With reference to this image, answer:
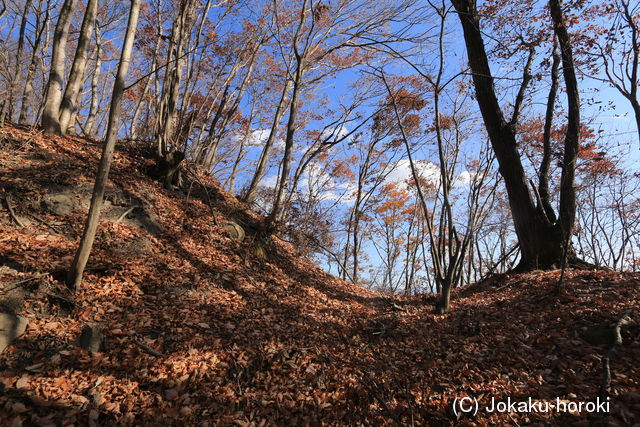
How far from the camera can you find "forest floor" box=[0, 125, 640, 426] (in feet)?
8.37

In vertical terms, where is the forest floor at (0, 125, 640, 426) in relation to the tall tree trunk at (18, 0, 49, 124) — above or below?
below

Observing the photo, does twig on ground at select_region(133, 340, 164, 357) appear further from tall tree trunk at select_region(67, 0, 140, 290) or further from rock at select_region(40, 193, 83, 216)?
rock at select_region(40, 193, 83, 216)

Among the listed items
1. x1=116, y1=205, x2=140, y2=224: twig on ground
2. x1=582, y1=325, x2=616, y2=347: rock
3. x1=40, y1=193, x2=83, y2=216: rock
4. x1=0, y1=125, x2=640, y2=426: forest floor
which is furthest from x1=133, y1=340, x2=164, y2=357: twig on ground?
x1=582, y1=325, x2=616, y2=347: rock

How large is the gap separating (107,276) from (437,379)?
15.0 ft

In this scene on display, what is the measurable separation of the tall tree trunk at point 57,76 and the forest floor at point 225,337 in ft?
2.94

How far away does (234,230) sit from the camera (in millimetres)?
7539

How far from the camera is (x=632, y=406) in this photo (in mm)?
2324

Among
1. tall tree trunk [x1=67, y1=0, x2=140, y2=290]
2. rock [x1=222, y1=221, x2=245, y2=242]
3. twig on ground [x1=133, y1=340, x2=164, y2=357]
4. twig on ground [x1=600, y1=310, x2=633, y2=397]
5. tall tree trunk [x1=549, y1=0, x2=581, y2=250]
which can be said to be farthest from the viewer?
rock [x1=222, y1=221, x2=245, y2=242]

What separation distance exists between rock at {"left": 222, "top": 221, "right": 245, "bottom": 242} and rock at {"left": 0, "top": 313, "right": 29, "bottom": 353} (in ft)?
14.8

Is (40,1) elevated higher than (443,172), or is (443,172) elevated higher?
(40,1)

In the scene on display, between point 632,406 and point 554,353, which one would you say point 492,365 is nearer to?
point 554,353

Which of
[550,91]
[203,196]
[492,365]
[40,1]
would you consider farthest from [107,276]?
[40,1]

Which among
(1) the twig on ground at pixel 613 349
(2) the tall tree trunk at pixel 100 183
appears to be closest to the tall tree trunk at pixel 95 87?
(2) the tall tree trunk at pixel 100 183

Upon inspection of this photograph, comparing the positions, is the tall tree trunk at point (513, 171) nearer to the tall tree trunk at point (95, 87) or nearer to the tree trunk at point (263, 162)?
the tree trunk at point (263, 162)
